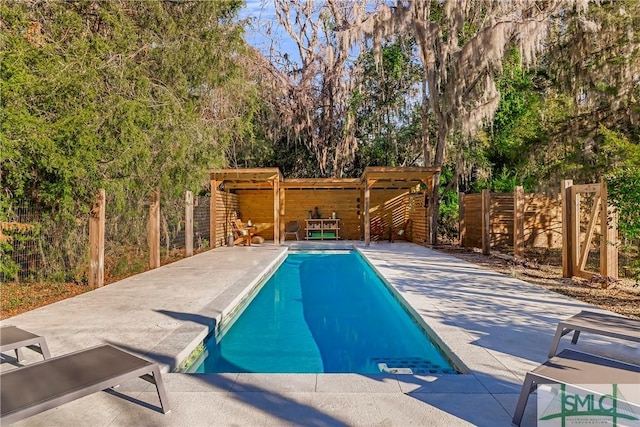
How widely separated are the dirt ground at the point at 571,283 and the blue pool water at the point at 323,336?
2459 mm

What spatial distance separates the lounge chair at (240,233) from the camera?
1301 centimetres

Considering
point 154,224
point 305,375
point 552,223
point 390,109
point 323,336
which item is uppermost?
point 390,109

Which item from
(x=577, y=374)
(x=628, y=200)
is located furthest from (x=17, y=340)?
(x=628, y=200)

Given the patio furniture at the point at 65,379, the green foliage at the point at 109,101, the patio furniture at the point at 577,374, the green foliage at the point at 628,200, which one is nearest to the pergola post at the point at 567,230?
the green foliage at the point at 628,200

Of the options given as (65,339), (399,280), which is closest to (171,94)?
(65,339)

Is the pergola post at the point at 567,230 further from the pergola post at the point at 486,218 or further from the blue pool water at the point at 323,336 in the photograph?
the blue pool water at the point at 323,336

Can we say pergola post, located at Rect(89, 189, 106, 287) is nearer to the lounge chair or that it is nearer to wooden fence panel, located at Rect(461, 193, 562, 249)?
the lounge chair

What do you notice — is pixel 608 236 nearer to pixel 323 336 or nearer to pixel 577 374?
pixel 323 336

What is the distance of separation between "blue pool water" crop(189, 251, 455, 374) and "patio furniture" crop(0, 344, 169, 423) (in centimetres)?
123

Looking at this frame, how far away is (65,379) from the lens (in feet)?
6.64

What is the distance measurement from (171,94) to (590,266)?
8.16 metres

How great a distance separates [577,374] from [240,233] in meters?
11.9

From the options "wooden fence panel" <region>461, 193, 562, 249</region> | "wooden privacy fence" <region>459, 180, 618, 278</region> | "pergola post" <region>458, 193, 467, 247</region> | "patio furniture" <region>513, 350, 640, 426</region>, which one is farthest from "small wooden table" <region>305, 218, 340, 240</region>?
"patio furniture" <region>513, 350, 640, 426</region>

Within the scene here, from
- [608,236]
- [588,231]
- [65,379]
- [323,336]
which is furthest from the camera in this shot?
[588,231]
